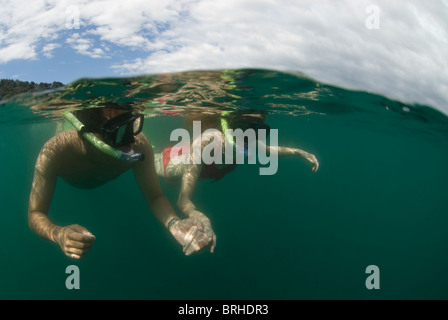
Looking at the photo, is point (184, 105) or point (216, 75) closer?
point (216, 75)

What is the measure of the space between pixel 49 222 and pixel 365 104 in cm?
1232

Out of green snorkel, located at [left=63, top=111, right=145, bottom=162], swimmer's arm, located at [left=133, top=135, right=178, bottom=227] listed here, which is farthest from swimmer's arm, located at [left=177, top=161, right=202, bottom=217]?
green snorkel, located at [left=63, top=111, right=145, bottom=162]

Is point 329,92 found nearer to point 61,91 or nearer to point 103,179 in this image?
point 103,179

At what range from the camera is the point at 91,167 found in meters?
5.47

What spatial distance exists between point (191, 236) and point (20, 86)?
7.46 meters

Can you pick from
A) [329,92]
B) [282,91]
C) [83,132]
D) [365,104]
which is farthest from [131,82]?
[365,104]

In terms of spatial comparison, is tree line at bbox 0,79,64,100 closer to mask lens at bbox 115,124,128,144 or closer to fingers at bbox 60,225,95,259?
mask lens at bbox 115,124,128,144

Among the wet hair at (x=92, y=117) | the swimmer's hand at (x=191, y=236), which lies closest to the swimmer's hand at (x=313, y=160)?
the swimmer's hand at (x=191, y=236)

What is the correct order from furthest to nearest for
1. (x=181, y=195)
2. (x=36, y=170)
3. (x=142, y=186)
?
(x=142, y=186)
(x=181, y=195)
(x=36, y=170)

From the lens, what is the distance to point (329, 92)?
903 cm

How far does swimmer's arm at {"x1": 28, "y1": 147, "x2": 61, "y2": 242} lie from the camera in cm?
342

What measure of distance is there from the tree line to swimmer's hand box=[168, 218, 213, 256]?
5.78 metres

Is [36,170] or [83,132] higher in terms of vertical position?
[83,132]

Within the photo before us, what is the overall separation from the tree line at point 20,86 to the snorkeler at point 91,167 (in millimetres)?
2624
